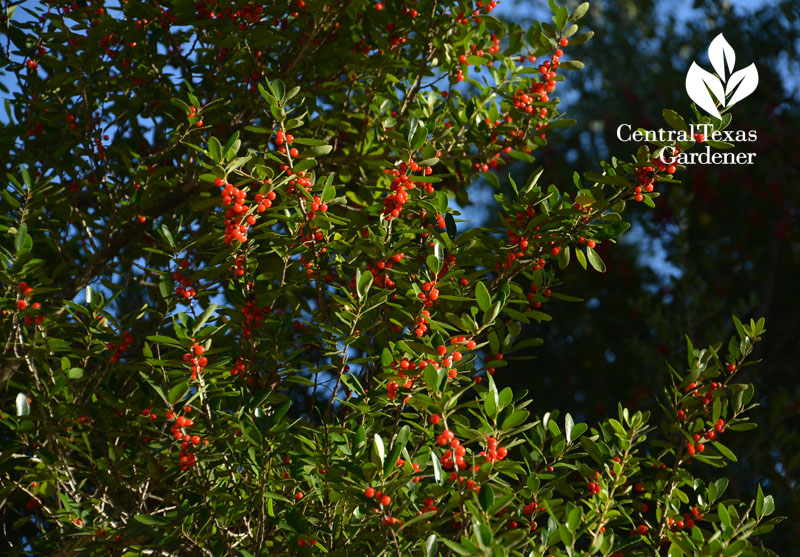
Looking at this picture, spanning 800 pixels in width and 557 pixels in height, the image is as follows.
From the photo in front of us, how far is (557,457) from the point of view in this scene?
2740 mm

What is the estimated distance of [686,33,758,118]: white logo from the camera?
4.89 m

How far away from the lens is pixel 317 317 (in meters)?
3.05

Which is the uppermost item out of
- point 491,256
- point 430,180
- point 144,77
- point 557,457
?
point 144,77

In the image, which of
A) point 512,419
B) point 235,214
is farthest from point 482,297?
point 235,214

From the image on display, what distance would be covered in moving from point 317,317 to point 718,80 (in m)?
2.60

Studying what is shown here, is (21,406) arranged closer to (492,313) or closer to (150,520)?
(150,520)

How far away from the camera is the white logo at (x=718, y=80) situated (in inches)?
193

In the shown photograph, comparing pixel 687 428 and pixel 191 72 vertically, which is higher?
pixel 191 72

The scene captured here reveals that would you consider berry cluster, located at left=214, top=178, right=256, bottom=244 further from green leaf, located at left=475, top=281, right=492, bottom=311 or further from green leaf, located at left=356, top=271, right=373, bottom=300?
green leaf, located at left=475, top=281, right=492, bottom=311

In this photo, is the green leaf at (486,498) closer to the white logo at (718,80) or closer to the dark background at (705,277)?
the white logo at (718,80)

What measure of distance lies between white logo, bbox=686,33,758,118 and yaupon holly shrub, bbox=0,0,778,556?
1.54 metres

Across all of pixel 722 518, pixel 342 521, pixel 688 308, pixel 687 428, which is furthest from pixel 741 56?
pixel 342 521

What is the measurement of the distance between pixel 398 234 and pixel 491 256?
416 mm

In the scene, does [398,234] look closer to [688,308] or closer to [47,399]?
[47,399]
